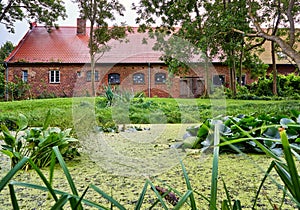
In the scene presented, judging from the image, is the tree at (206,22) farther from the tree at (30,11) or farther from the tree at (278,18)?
the tree at (30,11)

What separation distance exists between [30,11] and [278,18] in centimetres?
729

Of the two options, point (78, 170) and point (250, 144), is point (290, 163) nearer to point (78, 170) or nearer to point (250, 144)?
point (78, 170)

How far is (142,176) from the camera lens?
926mm

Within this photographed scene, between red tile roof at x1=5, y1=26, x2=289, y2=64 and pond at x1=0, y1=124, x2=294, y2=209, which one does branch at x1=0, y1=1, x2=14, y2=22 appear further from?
pond at x1=0, y1=124, x2=294, y2=209

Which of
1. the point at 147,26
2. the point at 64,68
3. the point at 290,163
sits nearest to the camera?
the point at 290,163

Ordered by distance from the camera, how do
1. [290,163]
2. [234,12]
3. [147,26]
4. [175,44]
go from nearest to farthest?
[290,163], [175,44], [234,12], [147,26]

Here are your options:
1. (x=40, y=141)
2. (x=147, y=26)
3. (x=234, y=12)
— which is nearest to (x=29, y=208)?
(x=40, y=141)

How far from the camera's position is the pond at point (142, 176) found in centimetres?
71

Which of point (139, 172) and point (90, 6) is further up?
point (90, 6)

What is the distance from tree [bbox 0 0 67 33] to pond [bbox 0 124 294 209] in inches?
329

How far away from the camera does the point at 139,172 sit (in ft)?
3.22

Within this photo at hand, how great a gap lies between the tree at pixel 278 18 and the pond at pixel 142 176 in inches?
219

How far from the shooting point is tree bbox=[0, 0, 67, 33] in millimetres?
8284

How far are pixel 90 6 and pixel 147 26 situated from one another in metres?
1.94
